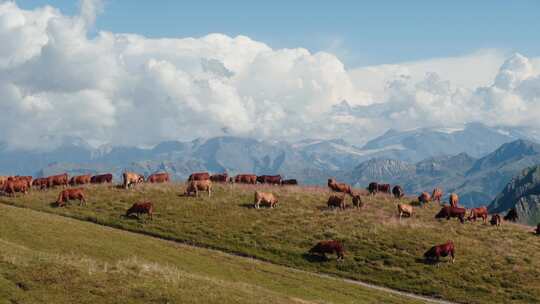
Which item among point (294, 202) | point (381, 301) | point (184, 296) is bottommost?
point (381, 301)

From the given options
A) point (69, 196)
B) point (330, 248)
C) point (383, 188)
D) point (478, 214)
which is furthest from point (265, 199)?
point (478, 214)

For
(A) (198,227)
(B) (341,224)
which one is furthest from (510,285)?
(A) (198,227)

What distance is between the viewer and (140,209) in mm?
55312

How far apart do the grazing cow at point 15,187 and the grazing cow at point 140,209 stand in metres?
15.2

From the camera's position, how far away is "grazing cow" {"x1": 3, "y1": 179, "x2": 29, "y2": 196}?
60781mm

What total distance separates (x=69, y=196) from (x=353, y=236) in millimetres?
30533

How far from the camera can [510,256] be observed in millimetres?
48219

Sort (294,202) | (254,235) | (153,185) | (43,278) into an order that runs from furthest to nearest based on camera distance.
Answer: (153,185) < (294,202) < (254,235) < (43,278)

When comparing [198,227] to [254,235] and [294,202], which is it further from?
[294,202]

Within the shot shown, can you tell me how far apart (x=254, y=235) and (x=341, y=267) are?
9381 millimetres

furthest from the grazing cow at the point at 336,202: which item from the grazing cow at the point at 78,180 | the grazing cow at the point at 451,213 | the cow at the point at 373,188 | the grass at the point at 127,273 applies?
the grazing cow at the point at 78,180

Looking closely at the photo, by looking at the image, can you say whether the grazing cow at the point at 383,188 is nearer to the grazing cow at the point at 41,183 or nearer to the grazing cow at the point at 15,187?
the grazing cow at the point at 41,183

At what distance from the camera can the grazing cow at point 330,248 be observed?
48.7 m

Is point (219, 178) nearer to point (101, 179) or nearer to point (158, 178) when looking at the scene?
point (158, 178)
